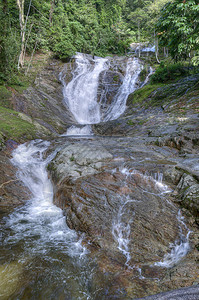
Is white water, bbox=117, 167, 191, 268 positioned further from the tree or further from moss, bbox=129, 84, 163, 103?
moss, bbox=129, 84, 163, 103

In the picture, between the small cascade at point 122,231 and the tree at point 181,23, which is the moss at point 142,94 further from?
the small cascade at point 122,231

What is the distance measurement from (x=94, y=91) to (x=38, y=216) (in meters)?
14.7

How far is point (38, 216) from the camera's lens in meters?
5.13

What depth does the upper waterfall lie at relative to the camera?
15.6 m

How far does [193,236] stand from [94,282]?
2253mm

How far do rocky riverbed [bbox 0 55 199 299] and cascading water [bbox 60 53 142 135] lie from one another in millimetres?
7349

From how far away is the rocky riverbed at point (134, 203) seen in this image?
3.18 meters

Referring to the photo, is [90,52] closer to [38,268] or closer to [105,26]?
[105,26]

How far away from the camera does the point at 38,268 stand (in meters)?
3.41

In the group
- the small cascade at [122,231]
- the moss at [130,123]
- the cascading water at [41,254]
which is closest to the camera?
the cascading water at [41,254]

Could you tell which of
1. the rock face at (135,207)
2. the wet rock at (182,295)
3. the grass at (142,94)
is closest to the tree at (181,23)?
the grass at (142,94)

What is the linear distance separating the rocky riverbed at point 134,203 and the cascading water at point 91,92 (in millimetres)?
7349

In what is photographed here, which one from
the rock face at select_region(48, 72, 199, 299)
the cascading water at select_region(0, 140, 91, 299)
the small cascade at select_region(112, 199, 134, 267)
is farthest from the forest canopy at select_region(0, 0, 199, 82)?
the cascading water at select_region(0, 140, 91, 299)

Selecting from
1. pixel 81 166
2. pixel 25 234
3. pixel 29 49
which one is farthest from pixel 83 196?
pixel 29 49
